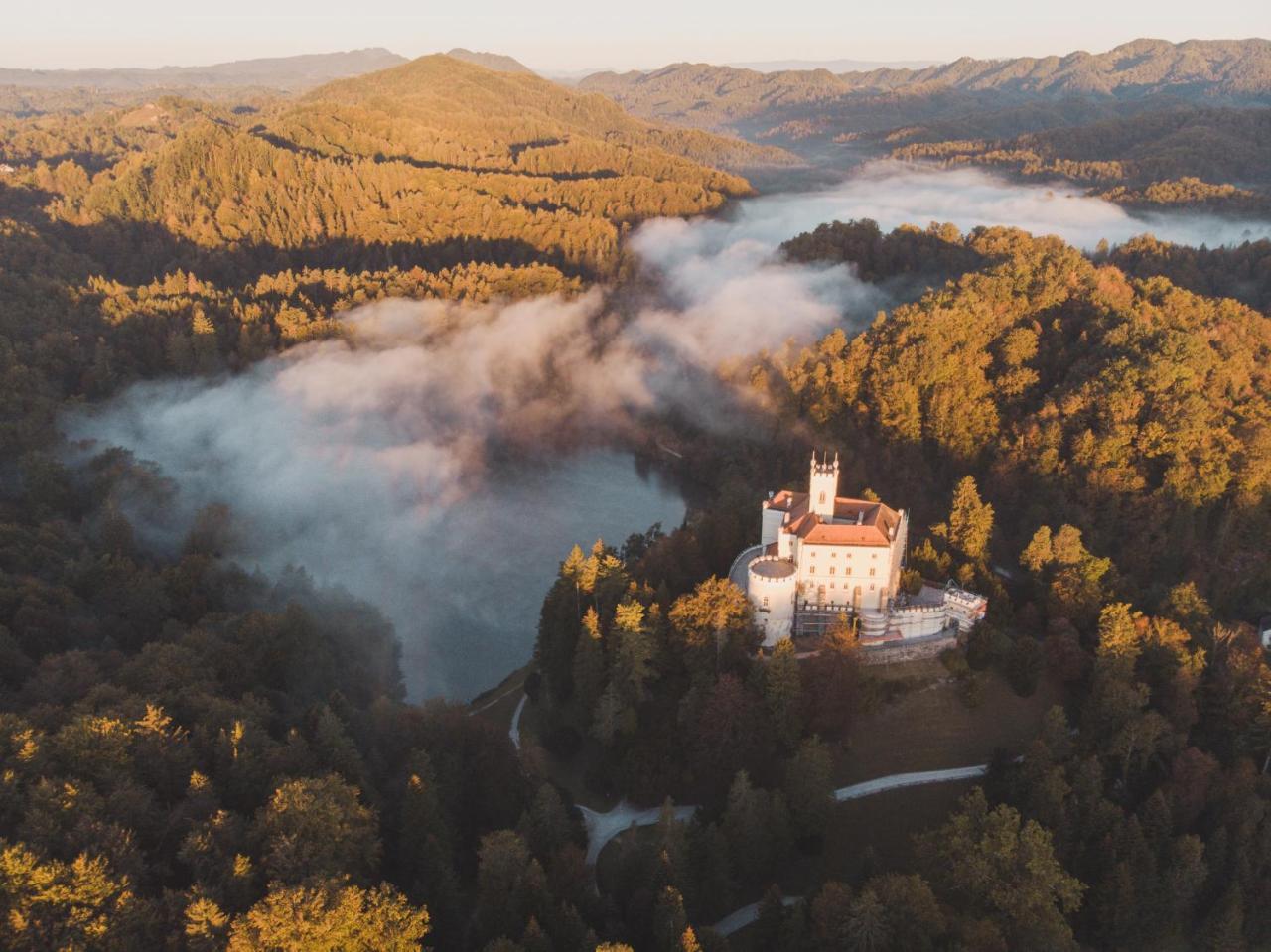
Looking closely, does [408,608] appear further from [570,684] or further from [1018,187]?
[1018,187]

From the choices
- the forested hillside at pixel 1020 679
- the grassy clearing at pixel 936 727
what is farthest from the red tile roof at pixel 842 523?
the grassy clearing at pixel 936 727

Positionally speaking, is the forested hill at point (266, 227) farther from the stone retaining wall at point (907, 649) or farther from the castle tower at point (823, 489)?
the stone retaining wall at point (907, 649)

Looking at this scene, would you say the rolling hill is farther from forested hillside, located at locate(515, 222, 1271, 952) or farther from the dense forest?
forested hillside, located at locate(515, 222, 1271, 952)

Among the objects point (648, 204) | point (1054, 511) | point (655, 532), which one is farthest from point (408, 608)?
point (648, 204)

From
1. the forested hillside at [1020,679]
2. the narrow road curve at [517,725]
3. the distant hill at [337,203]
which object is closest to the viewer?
the forested hillside at [1020,679]

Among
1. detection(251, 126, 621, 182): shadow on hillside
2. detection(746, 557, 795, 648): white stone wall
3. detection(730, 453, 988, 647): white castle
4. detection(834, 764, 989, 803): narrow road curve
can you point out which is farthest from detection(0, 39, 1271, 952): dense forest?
detection(251, 126, 621, 182): shadow on hillside
